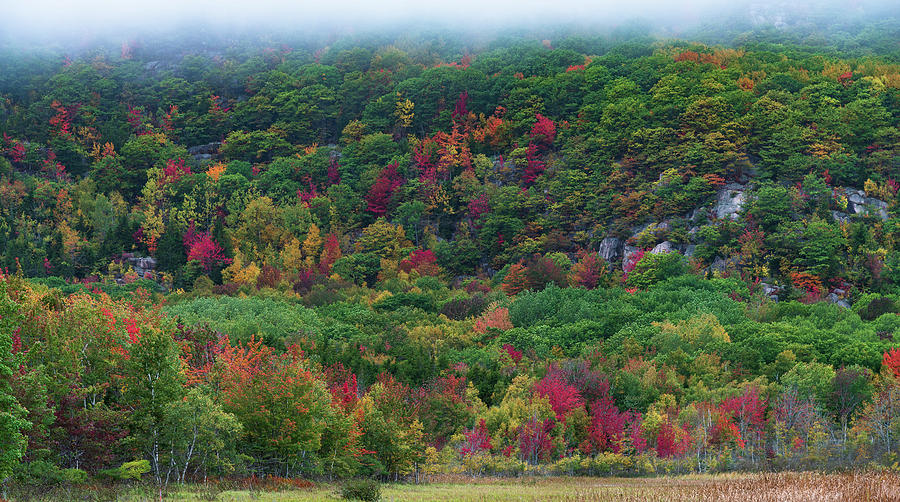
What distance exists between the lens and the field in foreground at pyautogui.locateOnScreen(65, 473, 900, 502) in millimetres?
37438

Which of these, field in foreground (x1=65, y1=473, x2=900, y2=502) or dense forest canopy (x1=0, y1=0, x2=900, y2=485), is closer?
field in foreground (x1=65, y1=473, x2=900, y2=502)

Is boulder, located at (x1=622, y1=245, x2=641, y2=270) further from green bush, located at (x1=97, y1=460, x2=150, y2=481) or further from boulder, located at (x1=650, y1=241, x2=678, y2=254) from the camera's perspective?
green bush, located at (x1=97, y1=460, x2=150, y2=481)

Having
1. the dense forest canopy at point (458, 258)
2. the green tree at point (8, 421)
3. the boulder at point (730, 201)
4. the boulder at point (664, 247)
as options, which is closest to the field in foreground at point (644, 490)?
the dense forest canopy at point (458, 258)

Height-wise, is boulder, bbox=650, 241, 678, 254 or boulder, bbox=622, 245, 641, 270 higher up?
boulder, bbox=650, 241, 678, 254

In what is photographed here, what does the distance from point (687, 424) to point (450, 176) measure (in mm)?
64733

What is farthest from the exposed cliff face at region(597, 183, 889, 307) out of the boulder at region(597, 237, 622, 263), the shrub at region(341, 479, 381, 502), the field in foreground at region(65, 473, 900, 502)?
the shrub at region(341, 479, 381, 502)

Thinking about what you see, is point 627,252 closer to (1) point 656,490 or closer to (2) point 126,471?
(1) point 656,490

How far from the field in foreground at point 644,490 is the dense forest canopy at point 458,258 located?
4.33m

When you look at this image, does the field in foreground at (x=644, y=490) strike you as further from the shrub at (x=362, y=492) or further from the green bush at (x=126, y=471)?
the green bush at (x=126, y=471)

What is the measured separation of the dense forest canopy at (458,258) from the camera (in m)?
48.3

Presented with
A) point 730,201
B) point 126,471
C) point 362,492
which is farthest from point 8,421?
point 730,201

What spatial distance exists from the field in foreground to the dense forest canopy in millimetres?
4334

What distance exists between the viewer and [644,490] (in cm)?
4331

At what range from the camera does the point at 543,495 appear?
42781 millimetres
